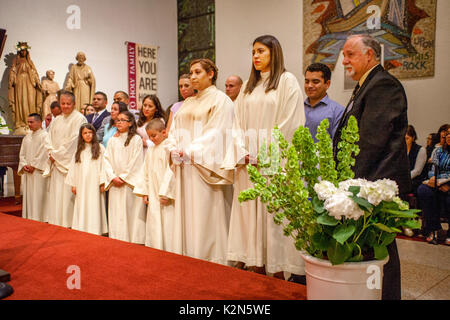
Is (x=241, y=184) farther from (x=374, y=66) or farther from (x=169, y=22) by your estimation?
(x=169, y=22)

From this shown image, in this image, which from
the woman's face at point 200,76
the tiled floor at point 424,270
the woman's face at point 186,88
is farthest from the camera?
the woman's face at point 186,88

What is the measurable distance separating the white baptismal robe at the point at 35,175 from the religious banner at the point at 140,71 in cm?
521

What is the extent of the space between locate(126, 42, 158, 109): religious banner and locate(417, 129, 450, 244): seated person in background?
7.98 m

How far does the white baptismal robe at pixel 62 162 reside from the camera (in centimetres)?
529

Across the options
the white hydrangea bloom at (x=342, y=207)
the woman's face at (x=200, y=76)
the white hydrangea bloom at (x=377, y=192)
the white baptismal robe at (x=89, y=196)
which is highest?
the woman's face at (x=200, y=76)

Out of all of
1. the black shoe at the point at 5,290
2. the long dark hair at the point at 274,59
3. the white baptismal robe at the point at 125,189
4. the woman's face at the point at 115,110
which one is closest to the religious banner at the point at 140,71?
the woman's face at the point at 115,110

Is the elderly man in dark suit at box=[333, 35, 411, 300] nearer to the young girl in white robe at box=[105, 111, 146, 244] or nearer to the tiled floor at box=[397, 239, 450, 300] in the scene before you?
the tiled floor at box=[397, 239, 450, 300]

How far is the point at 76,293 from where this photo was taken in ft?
5.83

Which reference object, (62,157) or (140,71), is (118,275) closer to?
(62,157)

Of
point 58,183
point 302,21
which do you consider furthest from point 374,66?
point 302,21

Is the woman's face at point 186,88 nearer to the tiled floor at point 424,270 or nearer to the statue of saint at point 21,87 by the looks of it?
the tiled floor at point 424,270

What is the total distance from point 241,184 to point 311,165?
6.92 ft

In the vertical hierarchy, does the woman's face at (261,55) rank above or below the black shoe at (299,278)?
above

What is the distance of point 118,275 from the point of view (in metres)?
2.01
